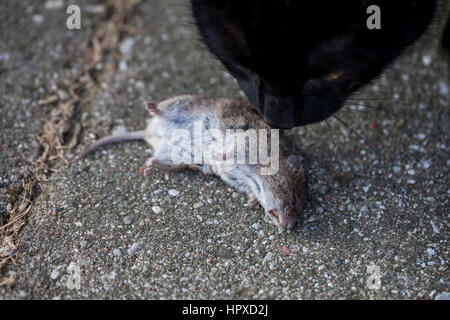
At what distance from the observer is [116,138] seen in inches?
103

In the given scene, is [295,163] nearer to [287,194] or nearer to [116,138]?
[287,194]

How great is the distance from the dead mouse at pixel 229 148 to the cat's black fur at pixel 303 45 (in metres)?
0.25

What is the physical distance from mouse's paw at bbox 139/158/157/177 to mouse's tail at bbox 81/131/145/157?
0.21 m

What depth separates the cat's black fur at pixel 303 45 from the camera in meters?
1.81

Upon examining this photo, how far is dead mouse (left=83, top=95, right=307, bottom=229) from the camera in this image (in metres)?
2.31

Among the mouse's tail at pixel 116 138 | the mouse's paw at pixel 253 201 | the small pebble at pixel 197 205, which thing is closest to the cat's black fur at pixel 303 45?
the mouse's paw at pixel 253 201

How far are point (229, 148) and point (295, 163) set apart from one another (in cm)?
35

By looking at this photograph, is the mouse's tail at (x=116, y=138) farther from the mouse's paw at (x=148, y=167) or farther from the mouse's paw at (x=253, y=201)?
the mouse's paw at (x=253, y=201)

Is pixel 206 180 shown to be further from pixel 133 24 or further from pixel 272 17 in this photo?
pixel 133 24

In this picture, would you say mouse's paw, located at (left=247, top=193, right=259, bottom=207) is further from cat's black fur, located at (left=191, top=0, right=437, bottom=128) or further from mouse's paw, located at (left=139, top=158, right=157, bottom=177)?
mouse's paw, located at (left=139, top=158, right=157, bottom=177)

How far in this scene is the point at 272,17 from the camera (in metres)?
1.80

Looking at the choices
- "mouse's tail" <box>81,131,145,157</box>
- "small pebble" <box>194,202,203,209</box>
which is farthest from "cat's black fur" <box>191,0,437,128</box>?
"mouse's tail" <box>81,131,145,157</box>
